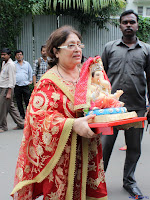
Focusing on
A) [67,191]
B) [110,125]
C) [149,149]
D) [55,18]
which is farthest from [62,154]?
[55,18]

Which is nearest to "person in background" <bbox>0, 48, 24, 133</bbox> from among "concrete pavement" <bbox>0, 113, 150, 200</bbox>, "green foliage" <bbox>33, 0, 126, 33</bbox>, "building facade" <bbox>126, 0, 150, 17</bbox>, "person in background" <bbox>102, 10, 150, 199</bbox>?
"concrete pavement" <bbox>0, 113, 150, 200</bbox>

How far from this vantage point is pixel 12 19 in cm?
1112

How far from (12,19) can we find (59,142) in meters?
9.70

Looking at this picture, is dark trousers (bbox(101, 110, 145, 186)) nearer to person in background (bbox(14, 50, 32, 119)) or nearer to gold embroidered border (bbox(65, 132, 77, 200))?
gold embroidered border (bbox(65, 132, 77, 200))

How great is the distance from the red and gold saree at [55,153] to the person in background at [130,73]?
3.80 ft

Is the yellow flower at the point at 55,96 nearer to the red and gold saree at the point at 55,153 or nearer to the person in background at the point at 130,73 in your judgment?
the red and gold saree at the point at 55,153

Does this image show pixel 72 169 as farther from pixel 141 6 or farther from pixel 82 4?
pixel 141 6

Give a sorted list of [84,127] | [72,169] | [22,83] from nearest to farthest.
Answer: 1. [84,127]
2. [72,169]
3. [22,83]

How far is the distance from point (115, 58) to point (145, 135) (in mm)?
3918

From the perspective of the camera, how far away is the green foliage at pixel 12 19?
10812mm

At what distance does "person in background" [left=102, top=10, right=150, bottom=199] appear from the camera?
11.5ft

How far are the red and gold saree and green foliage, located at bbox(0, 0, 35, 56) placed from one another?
915cm

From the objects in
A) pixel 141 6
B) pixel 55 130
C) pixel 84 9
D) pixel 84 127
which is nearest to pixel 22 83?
pixel 84 9

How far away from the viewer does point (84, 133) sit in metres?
2.12
